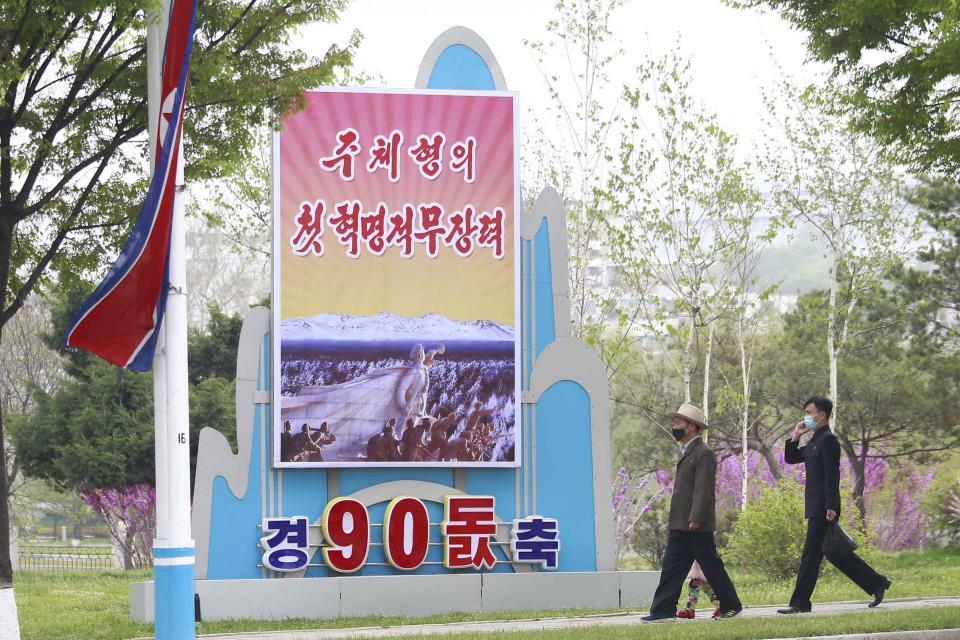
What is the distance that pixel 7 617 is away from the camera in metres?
8.54

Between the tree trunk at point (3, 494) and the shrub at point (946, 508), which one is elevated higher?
the tree trunk at point (3, 494)

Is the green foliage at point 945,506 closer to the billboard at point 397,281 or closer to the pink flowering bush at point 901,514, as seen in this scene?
the pink flowering bush at point 901,514

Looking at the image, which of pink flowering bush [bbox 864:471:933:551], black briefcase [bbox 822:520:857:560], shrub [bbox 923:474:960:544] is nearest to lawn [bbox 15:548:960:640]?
black briefcase [bbox 822:520:857:560]

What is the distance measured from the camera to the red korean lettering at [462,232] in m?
13.8

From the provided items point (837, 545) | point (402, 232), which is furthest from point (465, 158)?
point (837, 545)

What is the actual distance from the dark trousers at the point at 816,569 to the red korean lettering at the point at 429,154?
19.1 ft

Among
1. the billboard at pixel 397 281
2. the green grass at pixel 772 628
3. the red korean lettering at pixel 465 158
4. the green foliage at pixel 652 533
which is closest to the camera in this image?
the green grass at pixel 772 628

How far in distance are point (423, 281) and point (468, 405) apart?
144 cm

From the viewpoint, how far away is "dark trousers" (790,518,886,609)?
33.2 feet

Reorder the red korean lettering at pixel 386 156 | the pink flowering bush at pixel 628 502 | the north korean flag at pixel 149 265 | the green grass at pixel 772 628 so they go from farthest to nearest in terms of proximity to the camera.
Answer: the pink flowering bush at pixel 628 502 → the red korean lettering at pixel 386 156 → the green grass at pixel 772 628 → the north korean flag at pixel 149 265

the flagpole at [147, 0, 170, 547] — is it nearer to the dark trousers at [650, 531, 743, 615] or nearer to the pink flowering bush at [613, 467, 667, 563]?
the dark trousers at [650, 531, 743, 615]

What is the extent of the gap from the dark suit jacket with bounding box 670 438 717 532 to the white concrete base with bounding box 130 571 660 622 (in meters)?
3.60

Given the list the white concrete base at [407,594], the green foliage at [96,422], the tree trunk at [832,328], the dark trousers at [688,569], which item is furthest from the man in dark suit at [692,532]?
the green foliage at [96,422]

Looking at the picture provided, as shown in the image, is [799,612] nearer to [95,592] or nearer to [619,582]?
[619,582]
